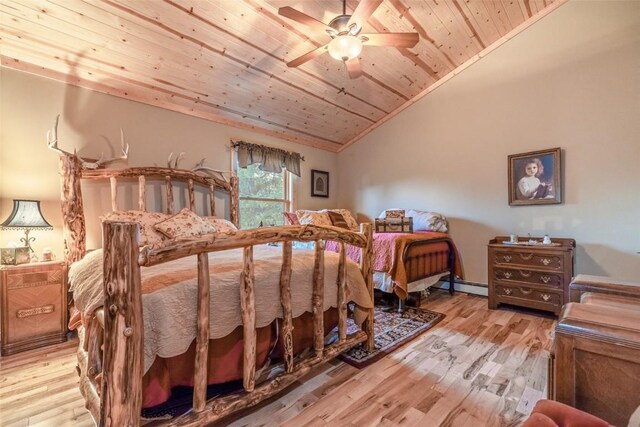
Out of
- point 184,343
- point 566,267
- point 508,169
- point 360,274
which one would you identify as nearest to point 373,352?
point 360,274

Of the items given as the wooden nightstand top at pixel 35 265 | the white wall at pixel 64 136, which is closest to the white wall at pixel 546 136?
the white wall at pixel 64 136

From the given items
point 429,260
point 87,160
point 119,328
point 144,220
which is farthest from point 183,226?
point 429,260

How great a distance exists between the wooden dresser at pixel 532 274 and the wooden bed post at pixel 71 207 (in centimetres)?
428

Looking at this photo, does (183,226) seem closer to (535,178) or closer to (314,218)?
(314,218)

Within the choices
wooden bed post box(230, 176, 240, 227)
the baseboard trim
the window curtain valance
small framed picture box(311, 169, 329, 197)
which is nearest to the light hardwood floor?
the baseboard trim

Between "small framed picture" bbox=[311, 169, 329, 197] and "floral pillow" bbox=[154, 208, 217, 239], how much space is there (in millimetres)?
2477

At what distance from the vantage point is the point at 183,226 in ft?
8.63

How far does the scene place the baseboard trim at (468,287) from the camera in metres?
3.73

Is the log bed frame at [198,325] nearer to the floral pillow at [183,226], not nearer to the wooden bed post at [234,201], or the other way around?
the floral pillow at [183,226]

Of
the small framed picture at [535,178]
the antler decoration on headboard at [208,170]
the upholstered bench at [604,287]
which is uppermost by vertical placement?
the antler decoration on headboard at [208,170]

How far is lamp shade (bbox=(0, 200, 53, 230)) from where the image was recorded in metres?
2.19

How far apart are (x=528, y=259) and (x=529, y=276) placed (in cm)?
19

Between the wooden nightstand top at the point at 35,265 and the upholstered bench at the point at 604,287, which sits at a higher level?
the wooden nightstand top at the point at 35,265

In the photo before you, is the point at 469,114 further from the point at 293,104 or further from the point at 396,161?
the point at 293,104
